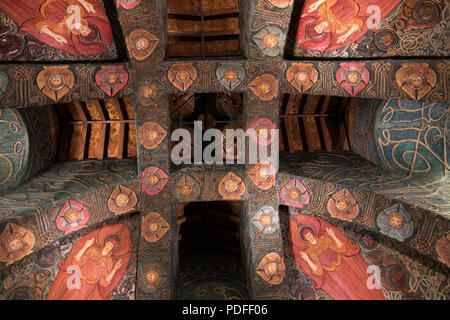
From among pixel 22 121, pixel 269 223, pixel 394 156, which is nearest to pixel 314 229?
pixel 269 223

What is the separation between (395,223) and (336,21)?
10.6 feet

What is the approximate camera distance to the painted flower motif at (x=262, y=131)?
18.7ft

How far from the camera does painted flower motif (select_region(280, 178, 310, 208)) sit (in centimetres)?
564

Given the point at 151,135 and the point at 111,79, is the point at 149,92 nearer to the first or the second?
the point at 111,79

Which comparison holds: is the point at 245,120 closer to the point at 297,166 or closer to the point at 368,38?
the point at 297,166

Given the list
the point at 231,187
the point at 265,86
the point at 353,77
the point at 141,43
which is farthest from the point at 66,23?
the point at 353,77

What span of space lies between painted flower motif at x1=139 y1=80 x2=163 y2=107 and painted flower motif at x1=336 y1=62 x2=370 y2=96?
3.05 m

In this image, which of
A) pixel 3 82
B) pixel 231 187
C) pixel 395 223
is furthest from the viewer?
pixel 231 187

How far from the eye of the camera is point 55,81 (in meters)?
4.94

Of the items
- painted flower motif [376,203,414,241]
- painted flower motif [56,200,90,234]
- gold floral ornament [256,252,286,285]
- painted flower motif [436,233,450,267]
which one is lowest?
painted flower motif [436,233,450,267]

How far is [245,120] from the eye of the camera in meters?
5.69

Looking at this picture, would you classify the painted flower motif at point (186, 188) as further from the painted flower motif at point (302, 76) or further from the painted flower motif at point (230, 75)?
the painted flower motif at point (302, 76)

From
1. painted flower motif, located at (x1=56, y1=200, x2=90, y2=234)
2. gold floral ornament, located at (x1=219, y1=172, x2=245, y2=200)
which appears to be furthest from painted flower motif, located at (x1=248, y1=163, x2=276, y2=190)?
painted flower motif, located at (x1=56, y1=200, x2=90, y2=234)

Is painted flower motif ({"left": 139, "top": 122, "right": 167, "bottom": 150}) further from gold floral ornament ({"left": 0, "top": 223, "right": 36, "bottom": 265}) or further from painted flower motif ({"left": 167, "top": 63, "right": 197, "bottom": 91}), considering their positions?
gold floral ornament ({"left": 0, "top": 223, "right": 36, "bottom": 265})
